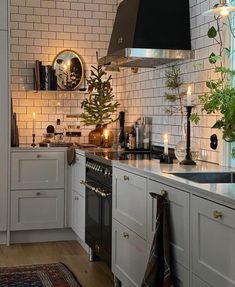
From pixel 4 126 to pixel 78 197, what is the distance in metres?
0.98

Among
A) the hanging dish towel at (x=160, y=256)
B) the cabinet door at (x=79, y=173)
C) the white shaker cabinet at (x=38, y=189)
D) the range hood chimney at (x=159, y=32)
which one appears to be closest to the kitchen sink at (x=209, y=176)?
the hanging dish towel at (x=160, y=256)

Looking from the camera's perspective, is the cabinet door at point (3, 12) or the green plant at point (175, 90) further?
the cabinet door at point (3, 12)

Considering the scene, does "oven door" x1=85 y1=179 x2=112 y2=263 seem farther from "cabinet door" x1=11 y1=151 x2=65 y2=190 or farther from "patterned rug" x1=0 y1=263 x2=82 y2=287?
"cabinet door" x1=11 y1=151 x2=65 y2=190

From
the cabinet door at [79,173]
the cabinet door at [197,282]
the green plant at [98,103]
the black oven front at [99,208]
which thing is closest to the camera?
the cabinet door at [197,282]

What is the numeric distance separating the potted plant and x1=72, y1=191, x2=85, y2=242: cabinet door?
2.27ft

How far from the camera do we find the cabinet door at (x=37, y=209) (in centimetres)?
537

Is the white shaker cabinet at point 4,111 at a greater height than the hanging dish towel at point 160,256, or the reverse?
the white shaker cabinet at point 4,111

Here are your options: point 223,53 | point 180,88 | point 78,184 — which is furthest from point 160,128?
point 223,53

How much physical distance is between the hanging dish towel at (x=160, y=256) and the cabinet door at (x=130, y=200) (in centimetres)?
42

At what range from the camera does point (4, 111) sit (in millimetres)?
5281

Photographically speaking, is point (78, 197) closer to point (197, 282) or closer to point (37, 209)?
point (37, 209)

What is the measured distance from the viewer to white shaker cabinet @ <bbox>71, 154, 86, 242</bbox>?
196 inches

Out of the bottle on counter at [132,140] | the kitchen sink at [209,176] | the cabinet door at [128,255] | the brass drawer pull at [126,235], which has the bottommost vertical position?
the cabinet door at [128,255]

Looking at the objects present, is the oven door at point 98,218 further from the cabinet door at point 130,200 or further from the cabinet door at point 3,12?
the cabinet door at point 3,12
